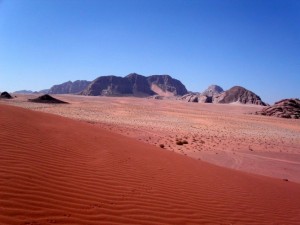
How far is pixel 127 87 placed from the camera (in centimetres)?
17012

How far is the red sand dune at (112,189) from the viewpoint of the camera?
4969 mm

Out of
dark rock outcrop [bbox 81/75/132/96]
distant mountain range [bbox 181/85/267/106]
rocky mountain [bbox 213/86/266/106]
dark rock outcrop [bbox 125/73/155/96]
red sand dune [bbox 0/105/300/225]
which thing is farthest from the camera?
dark rock outcrop [bbox 125/73/155/96]

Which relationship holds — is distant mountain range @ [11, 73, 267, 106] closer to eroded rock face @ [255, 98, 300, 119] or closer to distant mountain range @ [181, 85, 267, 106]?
distant mountain range @ [181, 85, 267, 106]

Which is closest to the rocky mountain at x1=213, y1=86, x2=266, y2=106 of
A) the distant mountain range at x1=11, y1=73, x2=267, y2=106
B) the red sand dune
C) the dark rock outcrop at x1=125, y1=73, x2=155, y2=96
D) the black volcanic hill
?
the distant mountain range at x1=11, y1=73, x2=267, y2=106

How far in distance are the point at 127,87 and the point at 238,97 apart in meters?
76.1

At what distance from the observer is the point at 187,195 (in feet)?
23.7

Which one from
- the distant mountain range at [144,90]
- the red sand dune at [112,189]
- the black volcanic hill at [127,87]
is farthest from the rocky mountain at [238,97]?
the red sand dune at [112,189]

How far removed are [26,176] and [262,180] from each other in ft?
27.2

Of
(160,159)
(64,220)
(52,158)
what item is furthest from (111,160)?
(64,220)

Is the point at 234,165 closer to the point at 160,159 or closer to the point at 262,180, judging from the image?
the point at 262,180

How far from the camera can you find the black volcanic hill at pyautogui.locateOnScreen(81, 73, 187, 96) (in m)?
156

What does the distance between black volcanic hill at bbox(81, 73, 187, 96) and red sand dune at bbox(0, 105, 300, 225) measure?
464ft

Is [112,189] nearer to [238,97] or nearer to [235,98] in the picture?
[238,97]

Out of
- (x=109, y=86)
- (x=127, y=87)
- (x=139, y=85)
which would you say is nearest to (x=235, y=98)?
(x=109, y=86)
